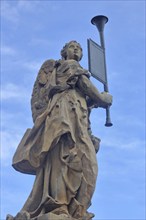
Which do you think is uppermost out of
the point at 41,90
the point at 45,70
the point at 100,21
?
the point at 100,21

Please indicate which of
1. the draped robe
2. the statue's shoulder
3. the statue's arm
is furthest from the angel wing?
the statue's arm

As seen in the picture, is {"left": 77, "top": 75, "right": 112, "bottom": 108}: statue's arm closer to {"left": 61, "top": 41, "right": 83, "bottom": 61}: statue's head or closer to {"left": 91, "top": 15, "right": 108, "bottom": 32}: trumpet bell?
{"left": 61, "top": 41, "right": 83, "bottom": 61}: statue's head

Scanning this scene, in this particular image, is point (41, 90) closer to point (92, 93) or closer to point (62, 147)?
point (92, 93)

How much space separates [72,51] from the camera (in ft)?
38.7

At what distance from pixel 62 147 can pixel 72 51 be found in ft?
6.50

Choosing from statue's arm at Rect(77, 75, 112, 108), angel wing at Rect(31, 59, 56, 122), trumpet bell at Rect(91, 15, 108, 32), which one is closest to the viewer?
statue's arm at Rect(77, 75, 112, 108)

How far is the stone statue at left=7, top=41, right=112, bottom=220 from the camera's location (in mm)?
10258

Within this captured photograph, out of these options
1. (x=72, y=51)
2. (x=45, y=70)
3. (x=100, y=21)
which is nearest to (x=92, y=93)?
(x=72, y=51)

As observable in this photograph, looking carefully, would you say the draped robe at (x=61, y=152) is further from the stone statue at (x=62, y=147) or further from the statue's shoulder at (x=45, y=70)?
the statue's shoulder at (x=45, y=70)

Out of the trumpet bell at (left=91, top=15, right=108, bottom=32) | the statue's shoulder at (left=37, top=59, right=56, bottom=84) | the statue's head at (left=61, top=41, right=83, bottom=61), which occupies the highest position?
the trumpet bell at (left=91, top=15, right=108, bottom=32)

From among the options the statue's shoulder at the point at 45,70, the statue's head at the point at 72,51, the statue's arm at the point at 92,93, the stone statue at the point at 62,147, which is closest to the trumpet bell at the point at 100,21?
the statue's head at the point at 72,51

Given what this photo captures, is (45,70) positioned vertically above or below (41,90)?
above

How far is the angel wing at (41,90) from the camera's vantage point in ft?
37.8

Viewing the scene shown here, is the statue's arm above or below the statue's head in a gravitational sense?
below
